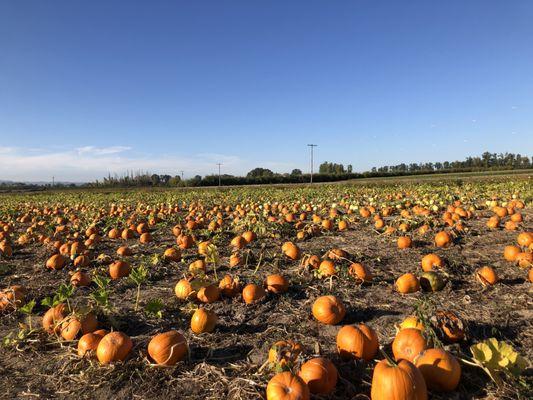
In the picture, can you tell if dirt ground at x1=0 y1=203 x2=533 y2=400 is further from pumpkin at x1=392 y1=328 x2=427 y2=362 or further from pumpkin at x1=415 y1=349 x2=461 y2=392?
pumpkin at x1=392 y1=328 x2=427 y2=362

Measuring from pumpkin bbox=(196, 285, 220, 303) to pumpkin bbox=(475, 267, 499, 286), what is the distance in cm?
330

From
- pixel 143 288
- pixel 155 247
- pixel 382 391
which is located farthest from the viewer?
pixel 155 247

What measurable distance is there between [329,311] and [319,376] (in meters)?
1.19

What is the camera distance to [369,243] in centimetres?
723

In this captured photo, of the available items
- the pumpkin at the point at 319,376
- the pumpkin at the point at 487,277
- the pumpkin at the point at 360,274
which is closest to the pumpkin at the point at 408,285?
the pumpkin at the point at 360,274

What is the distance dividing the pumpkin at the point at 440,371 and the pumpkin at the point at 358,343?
440 millimetres

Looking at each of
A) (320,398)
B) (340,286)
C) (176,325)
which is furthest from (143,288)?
(320,398)

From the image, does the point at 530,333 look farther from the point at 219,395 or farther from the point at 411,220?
the point at 411,220

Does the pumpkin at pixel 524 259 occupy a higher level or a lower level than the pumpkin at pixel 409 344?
higher

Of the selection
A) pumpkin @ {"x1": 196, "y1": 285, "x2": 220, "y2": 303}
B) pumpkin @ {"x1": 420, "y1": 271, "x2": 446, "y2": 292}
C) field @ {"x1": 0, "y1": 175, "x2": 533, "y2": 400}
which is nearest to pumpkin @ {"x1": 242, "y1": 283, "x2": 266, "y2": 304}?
field @ {"x1": 0, "y1": 175, "x2": 533, "y2": 400}

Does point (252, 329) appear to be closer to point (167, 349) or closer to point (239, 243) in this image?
point (167, 349)

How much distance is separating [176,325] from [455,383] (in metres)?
2.67

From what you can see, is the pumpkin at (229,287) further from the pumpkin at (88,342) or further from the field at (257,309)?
the pumpkin at (88,342)

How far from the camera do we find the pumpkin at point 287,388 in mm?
2275
